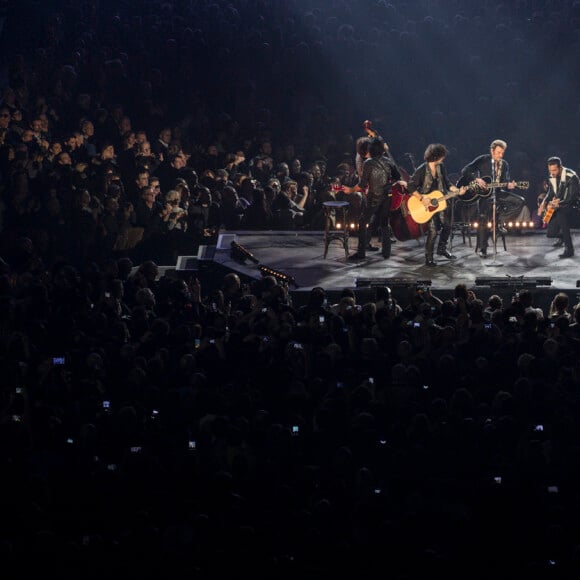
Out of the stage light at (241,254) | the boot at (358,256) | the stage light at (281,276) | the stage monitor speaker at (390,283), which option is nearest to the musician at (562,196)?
the boot at (358,256)

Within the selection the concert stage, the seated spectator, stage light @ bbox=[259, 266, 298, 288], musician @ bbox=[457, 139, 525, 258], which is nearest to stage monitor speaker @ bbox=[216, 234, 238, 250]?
the concert stage

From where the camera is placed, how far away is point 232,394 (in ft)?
36.3

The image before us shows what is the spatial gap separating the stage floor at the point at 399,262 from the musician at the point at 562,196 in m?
0.37

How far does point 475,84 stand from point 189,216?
859 cm

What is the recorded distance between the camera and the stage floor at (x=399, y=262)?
16.8 meters

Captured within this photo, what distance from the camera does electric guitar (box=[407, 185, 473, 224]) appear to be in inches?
661

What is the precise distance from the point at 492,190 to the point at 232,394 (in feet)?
24.6

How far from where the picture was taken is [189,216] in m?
19.1

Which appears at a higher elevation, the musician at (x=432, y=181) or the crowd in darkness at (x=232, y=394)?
the musician at (x=432, y=181)

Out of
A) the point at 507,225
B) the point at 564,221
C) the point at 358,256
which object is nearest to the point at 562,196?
the point at 564,221

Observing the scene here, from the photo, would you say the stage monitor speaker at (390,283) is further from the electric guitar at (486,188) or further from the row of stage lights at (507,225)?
the row of stage lights at (507,225)

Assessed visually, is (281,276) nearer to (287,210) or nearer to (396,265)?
(396,265)

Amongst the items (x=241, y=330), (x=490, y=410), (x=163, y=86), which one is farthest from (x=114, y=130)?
(x=490, y=410)

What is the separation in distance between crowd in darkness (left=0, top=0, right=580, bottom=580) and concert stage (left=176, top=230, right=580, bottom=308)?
38 centimetres
